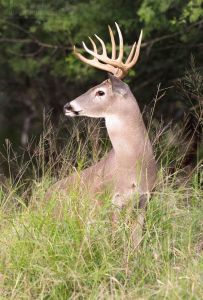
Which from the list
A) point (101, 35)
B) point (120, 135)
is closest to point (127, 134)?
point (120, 135)

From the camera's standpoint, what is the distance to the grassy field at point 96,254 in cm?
541

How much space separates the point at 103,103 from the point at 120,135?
0.30 m

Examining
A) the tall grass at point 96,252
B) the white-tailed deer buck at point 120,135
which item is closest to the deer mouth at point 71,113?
the white-tailed deer buck at point 120,135

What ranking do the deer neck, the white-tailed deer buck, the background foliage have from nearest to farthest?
the white-tailed deer buck → the deer neck → the background foliage

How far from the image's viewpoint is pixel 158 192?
6.58 meters

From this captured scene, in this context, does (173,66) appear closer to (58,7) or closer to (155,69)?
(155,69)

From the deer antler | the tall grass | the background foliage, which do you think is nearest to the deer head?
the deer antler

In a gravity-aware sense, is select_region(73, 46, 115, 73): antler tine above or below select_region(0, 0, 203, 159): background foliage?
above

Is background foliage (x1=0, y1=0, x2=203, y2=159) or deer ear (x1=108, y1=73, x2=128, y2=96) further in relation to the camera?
background foliage (x1=0, y1=0, x2=203, y2=159)

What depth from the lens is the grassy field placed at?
5406 mm

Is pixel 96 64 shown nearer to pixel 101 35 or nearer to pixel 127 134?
pixel 127 134

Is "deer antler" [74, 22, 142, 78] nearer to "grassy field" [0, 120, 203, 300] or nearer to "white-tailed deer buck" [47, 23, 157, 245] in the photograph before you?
"white-tailed deer buck" [47, 23, 157, 245]

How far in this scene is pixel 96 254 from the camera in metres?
5.76

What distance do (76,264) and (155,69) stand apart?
28.5 ft
